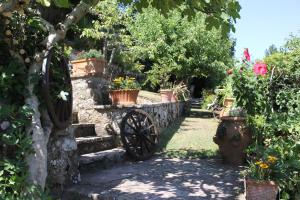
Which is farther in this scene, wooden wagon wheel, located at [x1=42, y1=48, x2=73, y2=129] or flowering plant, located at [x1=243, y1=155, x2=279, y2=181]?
flowering plant, located at [x1=243, y1=155, x2=279, y2=181]

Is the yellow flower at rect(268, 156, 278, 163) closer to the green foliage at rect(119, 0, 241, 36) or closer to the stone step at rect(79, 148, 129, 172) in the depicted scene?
the green foliage at rect(119, 0, 241, 36)

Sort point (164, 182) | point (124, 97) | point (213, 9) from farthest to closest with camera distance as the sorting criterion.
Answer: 1. point (124, 97)
2. point (164, 182)
3. point (213, 9)

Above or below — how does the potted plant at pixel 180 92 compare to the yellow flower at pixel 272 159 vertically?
above

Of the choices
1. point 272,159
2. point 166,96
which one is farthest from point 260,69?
point 166,96

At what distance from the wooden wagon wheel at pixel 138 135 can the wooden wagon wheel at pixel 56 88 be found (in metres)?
2.26

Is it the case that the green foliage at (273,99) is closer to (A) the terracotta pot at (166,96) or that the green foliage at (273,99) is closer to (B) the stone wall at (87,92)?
(B) the stone wall at (87,92)

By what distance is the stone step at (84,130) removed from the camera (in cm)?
744

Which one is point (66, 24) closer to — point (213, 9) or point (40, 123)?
point (40, 123)

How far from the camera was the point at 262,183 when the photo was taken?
4.57 metres

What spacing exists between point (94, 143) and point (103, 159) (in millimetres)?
628

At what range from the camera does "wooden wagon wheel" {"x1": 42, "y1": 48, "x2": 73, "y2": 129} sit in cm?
444

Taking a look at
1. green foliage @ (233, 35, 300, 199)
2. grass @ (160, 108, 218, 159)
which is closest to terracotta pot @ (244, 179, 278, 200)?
green foliage @ (233, 35, 300, 199)

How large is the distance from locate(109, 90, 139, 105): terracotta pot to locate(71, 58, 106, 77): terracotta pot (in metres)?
0.55

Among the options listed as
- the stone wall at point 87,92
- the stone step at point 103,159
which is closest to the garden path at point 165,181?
the stone step at point 103,159
